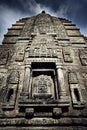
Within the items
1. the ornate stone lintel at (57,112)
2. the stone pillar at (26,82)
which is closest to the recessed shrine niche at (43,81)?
the stone pillar at (26,82)

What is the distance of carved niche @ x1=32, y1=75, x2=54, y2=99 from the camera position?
243 inches

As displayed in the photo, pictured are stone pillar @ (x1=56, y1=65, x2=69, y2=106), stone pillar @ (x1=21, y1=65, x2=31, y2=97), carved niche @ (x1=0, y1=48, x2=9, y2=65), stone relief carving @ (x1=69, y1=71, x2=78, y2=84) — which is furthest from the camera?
carved niche @ (x1=0, y1=48, x2=9, y2=65)

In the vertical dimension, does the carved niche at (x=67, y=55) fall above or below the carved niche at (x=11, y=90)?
above

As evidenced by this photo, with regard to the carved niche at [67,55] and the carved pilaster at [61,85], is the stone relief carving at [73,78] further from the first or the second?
the carved niche at [67,55]

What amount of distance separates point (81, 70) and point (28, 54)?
2855 millimetres

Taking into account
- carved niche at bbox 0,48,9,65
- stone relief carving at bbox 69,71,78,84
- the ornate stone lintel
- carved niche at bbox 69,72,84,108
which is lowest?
the ornate stone lintel

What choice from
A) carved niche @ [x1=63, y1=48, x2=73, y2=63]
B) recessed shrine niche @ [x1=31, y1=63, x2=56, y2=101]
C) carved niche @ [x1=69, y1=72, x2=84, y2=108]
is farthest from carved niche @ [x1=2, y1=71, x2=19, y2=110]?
carved niche @ [x1=63, y1=48, x2=73, y2=63]

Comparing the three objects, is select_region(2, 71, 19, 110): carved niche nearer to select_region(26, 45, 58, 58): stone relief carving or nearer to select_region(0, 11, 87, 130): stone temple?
select_region(0, 11, 87, 130): stone temple

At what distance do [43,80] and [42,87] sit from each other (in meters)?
0.51

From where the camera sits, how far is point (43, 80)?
7121 mm

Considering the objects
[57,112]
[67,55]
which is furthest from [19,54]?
[57,112]

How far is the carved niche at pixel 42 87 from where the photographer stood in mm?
6180

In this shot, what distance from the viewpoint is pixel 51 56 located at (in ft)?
26.4

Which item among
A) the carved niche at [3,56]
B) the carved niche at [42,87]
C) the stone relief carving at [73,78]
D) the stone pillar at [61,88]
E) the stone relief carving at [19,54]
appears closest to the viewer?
the stone pillar at [61,88]
